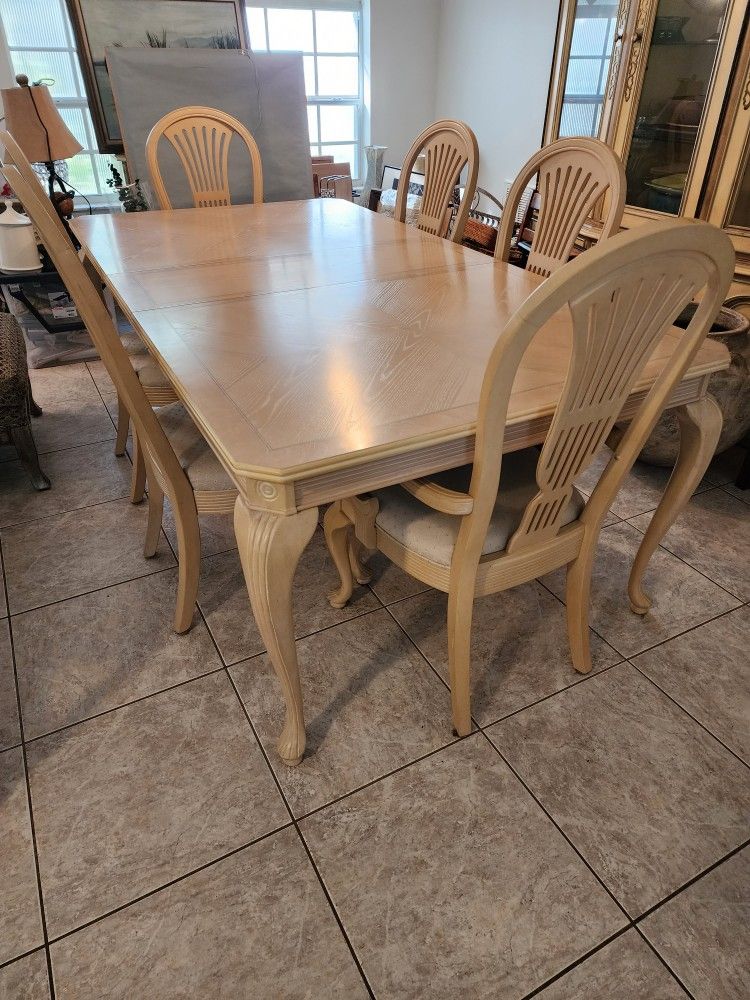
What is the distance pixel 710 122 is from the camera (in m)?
2.04

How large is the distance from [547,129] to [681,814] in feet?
9.09

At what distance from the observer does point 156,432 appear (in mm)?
1353

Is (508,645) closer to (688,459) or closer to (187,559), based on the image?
(688,459)

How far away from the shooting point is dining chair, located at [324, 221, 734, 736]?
862mm

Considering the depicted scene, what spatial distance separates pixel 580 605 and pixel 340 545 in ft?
1.96

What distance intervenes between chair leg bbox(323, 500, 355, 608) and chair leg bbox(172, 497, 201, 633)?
1.03 feet

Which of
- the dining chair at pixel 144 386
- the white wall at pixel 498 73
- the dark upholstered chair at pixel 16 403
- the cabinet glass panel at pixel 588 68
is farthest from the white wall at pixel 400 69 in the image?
the dark upholstered chair at pixel 16 403

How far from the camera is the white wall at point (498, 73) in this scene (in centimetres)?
416

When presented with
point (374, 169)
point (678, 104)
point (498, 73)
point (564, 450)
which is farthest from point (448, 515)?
point (498, 73)

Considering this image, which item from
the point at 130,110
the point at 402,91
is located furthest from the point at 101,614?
the point at 402,91

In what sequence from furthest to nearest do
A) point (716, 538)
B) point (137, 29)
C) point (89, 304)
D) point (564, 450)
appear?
point (137, 29) < point (716, 538) < point (89, 304) < point (564, 450)

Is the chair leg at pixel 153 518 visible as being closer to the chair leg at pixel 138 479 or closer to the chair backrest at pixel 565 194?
the chair leg at pixel 138 479

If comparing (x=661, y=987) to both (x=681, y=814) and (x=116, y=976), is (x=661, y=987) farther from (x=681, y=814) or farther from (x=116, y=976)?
(x=116, y=976)

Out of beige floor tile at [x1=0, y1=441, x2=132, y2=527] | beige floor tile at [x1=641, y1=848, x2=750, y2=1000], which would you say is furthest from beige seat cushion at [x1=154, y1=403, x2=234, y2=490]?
beige floor tile at [x1=641, y1=848, x2=750, y2=1000]
